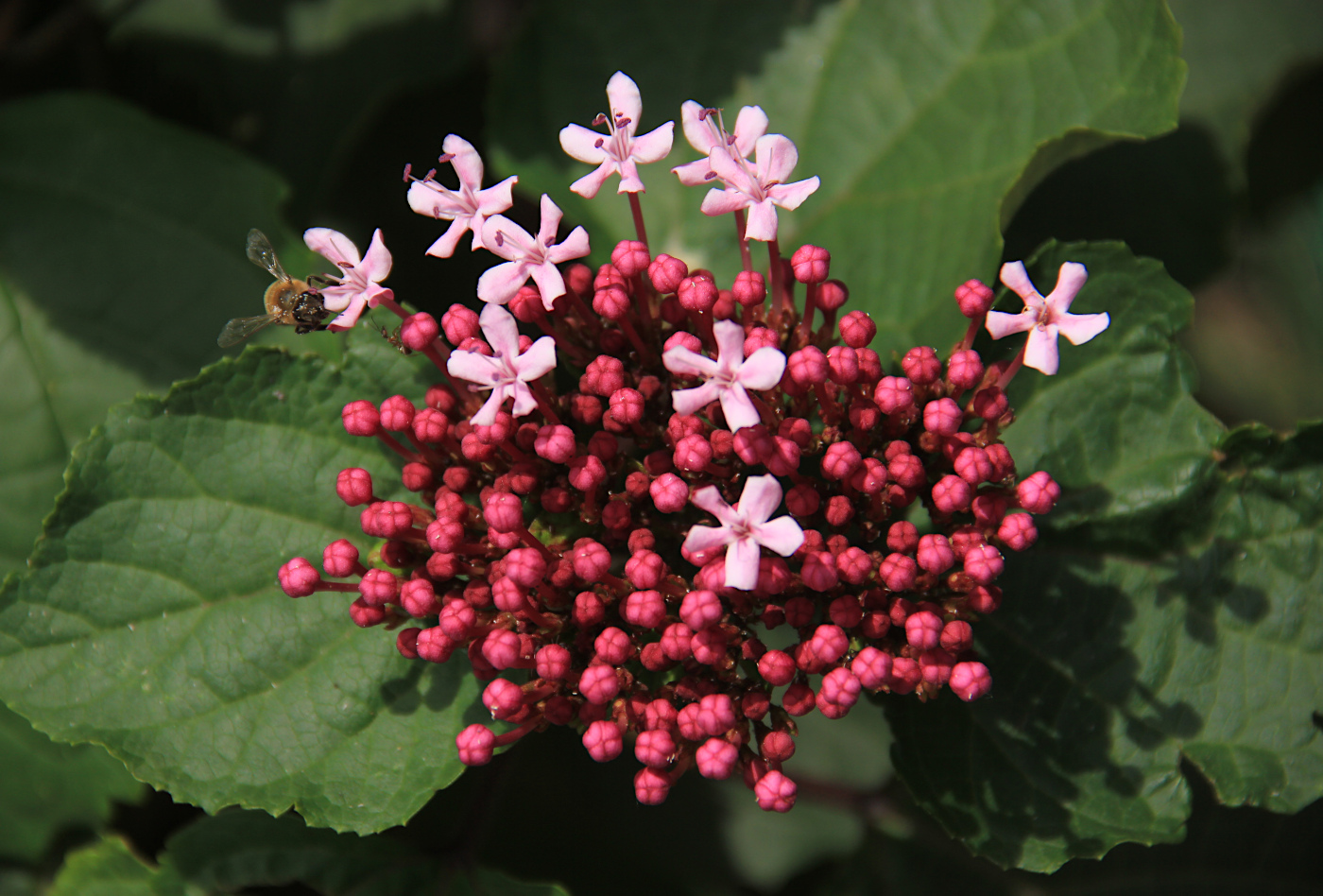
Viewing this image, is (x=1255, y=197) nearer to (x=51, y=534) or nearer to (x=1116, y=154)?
(x=1116, y=154)

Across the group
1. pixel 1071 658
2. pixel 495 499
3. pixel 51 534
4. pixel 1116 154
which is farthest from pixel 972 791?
pixel 1116 154

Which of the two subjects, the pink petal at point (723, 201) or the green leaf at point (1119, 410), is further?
the green leaf at point (1119, 410)

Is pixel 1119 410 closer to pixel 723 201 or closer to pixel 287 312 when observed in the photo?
pixel 723 201

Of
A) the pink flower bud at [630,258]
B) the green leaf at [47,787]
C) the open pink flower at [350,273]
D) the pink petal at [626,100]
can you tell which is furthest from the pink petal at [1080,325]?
the green leaf at [47,787]

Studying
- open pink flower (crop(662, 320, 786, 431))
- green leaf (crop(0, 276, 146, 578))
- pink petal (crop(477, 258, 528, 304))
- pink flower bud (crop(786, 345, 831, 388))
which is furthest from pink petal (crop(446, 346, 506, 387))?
green leaf (crop(0, 276, 146, 578))

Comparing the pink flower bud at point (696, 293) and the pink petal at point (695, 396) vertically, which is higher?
the pink flower bud at point (696, 293)

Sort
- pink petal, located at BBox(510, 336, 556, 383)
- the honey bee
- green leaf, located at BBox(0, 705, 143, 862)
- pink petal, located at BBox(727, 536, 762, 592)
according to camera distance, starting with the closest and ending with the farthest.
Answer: pink petal, located at BBox(727, 536, 762, 592)
pink petal, located at BBox(510, 336, 556, 383)
the honey bee
green leaf, located at BBox(0, 705, 143, 862)

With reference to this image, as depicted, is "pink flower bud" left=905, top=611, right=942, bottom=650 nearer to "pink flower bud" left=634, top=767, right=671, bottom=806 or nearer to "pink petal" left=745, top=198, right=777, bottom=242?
"pink flower bud" left=634, top=767, right=671, bottom=806

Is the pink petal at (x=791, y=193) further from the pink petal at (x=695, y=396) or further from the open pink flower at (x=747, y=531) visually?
Result: the open pink flower at (x=747, y=531)

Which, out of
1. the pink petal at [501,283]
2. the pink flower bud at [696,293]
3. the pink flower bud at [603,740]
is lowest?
the pink flower bud at [603,740]
